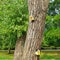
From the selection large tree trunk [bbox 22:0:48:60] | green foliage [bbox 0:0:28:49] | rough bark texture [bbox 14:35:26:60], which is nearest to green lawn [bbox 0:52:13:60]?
rough bark texture [bbox 14:35:26:60]

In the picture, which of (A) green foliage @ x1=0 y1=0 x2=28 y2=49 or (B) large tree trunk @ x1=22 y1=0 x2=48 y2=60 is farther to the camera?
(A) green foliage @ x1=0 y1=0 x2=28 y2=49

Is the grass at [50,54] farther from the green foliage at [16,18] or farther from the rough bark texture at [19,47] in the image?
the green foliage at [16,18]

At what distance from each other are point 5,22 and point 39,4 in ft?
27.9

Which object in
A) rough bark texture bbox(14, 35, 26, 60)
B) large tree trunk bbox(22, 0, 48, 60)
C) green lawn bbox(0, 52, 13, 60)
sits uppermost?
large tree trunk bbox(22, 0, 48, 60)

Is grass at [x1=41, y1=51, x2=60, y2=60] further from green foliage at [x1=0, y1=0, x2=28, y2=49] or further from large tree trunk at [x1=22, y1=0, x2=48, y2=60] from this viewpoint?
large tree trunk at [x1=22, y1=0, x2=48, y2=60]

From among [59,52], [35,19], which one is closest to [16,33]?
[35,19]

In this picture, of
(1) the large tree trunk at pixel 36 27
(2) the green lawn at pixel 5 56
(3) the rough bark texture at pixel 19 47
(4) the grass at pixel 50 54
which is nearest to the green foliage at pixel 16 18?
(3) the rough bark texture at pixel 19 47

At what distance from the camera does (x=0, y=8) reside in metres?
16.0

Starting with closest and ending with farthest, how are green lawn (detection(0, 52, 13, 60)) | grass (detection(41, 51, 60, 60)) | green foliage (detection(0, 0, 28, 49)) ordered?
green foliage (detection(0, 0, 28, 49))
green lawn (detection(0, 52, 13, 60))
grass (detection(41, 51, 60, 60))

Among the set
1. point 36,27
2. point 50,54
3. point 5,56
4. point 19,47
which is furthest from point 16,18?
A: point 50,54

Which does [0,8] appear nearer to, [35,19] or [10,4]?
[10,4]

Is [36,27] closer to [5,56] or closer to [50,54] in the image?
[5,56]

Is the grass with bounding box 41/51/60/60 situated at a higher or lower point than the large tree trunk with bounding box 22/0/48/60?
lower

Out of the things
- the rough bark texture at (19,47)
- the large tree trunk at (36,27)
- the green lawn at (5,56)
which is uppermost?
the large tree trunk at (36,27)
